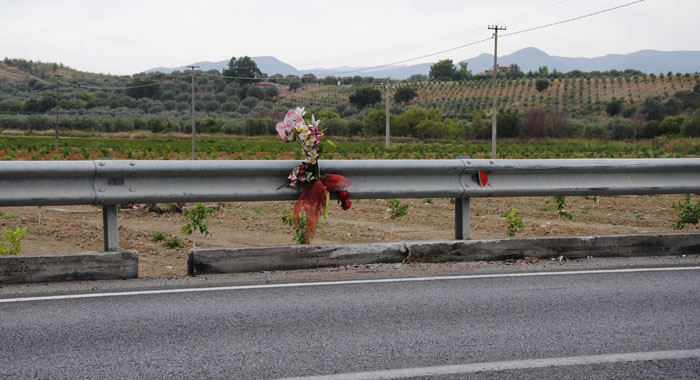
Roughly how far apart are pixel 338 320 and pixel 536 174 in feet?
12.1

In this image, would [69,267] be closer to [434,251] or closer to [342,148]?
[434,251]

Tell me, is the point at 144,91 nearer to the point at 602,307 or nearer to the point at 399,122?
the point at 399,122

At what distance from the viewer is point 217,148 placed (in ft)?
161

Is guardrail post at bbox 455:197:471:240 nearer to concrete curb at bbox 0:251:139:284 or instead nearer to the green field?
concrete curb at bbox 0:251:139:284

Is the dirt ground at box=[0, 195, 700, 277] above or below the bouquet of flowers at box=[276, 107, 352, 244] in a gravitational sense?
below

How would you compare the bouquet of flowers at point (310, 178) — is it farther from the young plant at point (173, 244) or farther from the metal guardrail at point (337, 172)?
the young plant at point (173, 244)

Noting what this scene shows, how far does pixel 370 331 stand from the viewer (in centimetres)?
503

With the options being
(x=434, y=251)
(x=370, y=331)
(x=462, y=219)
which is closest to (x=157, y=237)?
(x=434, y=251)

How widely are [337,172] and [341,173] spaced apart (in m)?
0.05

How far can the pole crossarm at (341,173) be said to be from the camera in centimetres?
647

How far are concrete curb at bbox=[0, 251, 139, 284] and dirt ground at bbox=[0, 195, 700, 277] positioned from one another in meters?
1.03

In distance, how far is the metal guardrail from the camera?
21.2 ft

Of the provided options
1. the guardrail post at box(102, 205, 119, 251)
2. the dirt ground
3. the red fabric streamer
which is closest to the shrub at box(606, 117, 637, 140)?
the dirt ground

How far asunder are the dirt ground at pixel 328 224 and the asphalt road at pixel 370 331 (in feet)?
7.19
